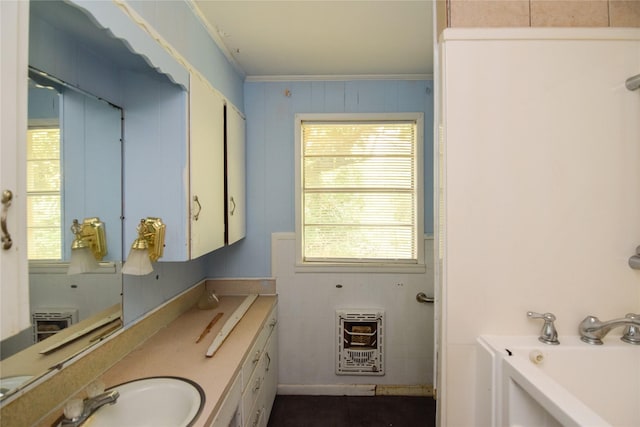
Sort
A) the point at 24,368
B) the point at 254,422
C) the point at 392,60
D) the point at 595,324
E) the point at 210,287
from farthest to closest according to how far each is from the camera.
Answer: the point at 210,287, the point at 392,60, the point at 254,422, the point at 595,324, the point at 24,368

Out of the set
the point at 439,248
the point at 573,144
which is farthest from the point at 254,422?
the point at 573,144

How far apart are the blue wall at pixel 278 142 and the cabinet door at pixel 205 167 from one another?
0.57m

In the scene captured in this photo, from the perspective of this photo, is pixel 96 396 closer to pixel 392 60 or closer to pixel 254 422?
pixel 254 422

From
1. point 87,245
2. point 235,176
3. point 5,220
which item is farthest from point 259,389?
point 5,220

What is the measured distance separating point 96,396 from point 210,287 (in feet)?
4.61

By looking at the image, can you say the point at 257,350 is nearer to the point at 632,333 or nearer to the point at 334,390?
the point at 334,390

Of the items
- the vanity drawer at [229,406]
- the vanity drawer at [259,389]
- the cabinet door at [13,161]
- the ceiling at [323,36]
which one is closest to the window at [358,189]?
the ceiling at [323,36]

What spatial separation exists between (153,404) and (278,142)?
183 cm

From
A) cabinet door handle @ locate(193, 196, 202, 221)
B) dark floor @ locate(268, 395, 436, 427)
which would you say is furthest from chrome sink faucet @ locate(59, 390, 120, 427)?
dark floor @ locate(268, 395, 436, 427)

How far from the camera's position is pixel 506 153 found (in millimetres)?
1057

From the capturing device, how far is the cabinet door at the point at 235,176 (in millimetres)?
1949

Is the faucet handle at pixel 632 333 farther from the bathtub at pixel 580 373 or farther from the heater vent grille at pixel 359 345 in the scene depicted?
the heater vent grille at pixel 359 345

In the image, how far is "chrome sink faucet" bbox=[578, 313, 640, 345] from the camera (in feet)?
3.23

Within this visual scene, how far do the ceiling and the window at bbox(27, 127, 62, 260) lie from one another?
1030 millimetres
